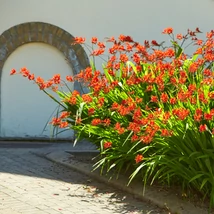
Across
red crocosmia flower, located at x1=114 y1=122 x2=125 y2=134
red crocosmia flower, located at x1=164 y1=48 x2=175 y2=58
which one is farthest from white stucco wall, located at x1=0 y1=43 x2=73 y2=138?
red crocosmia flower, located at x1=114 y1=122 x2=125 y2=134

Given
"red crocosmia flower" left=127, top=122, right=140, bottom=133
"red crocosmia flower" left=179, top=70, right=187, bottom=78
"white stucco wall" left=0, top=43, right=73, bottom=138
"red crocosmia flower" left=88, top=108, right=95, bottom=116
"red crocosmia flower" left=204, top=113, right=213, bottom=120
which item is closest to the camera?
"red crocosmia flower" left=204, top=113, right=213, bottom=120

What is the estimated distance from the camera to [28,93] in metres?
11.4

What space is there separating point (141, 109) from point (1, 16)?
18.5 ft

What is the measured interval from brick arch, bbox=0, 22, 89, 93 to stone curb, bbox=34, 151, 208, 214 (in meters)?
3.25

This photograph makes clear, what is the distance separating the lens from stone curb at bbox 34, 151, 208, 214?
6156mm

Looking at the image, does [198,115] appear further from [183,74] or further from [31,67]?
[31,67]

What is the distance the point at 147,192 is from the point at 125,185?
42 centimetres

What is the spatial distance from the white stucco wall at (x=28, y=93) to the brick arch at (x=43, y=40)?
136 mm

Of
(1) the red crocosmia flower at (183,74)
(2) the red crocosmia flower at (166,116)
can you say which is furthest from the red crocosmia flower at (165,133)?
(1) the red crocosmia flower at (183,74)

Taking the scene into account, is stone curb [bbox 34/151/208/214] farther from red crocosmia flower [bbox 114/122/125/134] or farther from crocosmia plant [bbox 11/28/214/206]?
red crocosmia flower [bbox 114/122/125/134]

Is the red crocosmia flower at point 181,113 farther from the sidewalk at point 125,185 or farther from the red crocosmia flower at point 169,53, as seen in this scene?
the red crocosmia flower at point 169,53

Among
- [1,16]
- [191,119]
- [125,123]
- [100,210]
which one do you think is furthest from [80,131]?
[1,16]

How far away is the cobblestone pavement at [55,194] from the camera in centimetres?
624

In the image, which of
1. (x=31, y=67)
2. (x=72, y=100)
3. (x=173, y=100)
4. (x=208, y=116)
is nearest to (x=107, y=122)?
(x=72, y=100)
